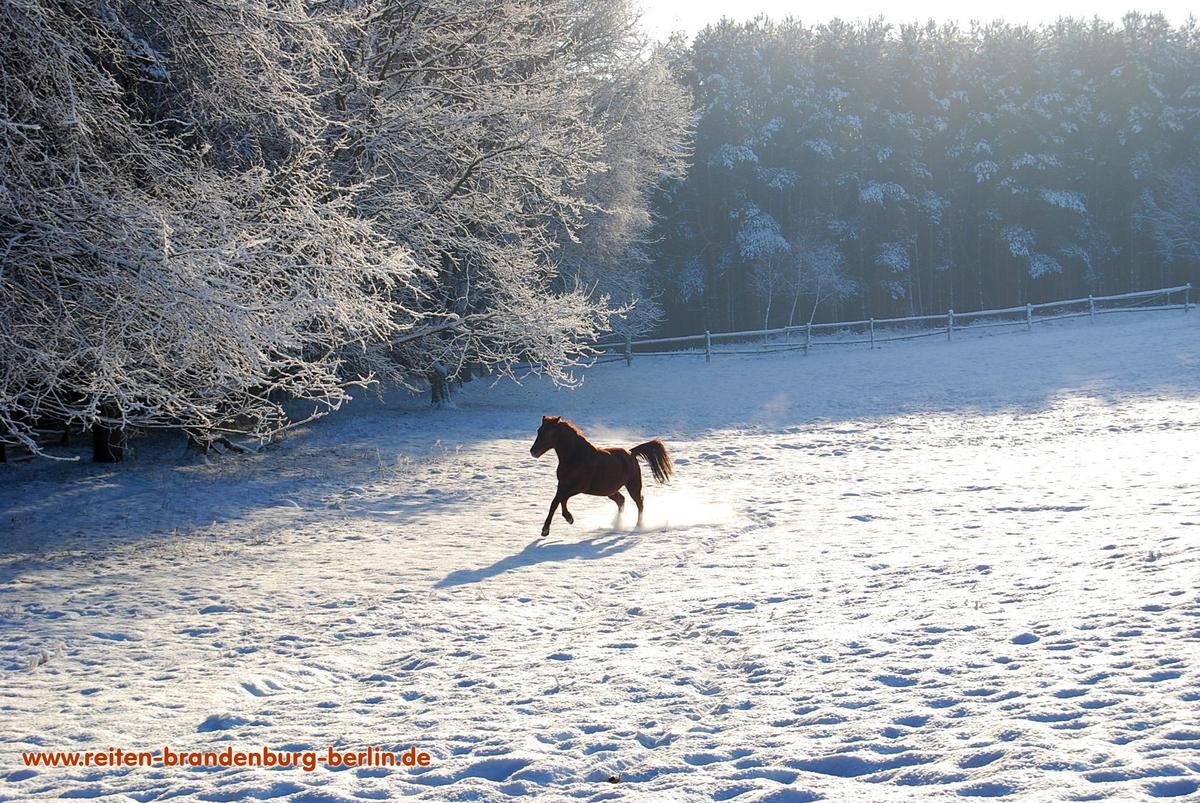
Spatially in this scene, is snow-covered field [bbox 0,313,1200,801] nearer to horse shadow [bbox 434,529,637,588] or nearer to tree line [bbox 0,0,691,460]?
horse shadow [bbox 434,529,637,588]

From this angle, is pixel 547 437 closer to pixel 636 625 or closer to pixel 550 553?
pixel 550 553

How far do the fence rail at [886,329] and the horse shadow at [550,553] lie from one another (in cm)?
2197

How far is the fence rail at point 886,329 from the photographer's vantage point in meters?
33.8

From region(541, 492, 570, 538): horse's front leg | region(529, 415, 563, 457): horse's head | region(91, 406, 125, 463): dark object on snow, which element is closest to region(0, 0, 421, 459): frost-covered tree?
region(529, 415, 563, 457): horse's head

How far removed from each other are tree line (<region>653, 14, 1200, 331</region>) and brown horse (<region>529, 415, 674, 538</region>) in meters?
32.3

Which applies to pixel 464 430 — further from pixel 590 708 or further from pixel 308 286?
pixel 590 708

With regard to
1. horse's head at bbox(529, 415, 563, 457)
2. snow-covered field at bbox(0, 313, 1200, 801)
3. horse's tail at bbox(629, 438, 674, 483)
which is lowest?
snow-covered field at bbox(0, 313, 1200, 801)

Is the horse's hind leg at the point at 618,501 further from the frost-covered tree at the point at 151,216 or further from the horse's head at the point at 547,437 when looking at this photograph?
the frost-covered tree at the point at 151,216

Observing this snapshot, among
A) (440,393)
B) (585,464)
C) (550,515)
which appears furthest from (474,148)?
(440,393)

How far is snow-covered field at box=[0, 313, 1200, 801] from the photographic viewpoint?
391 centimetres

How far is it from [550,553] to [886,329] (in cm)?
3477

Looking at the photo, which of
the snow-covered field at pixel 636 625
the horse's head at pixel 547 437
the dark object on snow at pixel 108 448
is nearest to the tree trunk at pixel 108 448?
the dark object on snow at pixel 108 448

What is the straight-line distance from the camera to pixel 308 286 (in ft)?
33.1

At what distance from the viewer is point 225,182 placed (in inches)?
351
